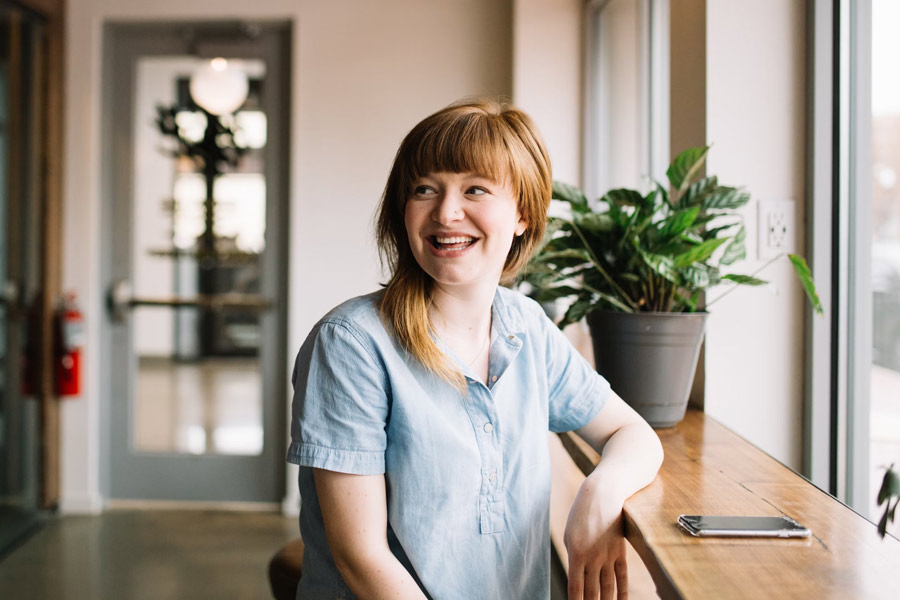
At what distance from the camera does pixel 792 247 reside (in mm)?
1614

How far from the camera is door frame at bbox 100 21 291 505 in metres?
3.78

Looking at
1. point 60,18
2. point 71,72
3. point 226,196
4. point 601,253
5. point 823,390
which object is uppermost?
point 60,18

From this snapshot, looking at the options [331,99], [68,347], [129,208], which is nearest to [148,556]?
[68,347]

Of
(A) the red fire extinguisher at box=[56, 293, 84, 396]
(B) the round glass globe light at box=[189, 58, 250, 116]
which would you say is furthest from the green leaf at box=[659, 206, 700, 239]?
(A) the red fire extinguisher at box=[56, 293, 84, 396]

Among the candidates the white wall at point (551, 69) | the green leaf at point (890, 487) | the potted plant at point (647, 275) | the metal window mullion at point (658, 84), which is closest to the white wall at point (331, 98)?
the white wall at point (551, 69)

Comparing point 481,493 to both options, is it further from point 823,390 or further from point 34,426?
point 34,426

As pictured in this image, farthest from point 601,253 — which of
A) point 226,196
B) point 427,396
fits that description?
point 226,196

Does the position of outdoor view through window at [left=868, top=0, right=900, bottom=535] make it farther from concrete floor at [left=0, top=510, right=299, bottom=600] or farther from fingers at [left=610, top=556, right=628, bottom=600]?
concrete floor at [left=0, top=510, right=299, bottom=600]

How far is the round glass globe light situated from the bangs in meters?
2.95

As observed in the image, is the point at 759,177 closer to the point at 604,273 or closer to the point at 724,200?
the point at 724,200

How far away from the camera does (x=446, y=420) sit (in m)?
1.12

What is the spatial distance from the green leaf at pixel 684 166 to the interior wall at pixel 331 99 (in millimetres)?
2368

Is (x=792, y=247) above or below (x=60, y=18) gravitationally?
below

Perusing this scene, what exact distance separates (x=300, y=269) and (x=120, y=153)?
109 cm
